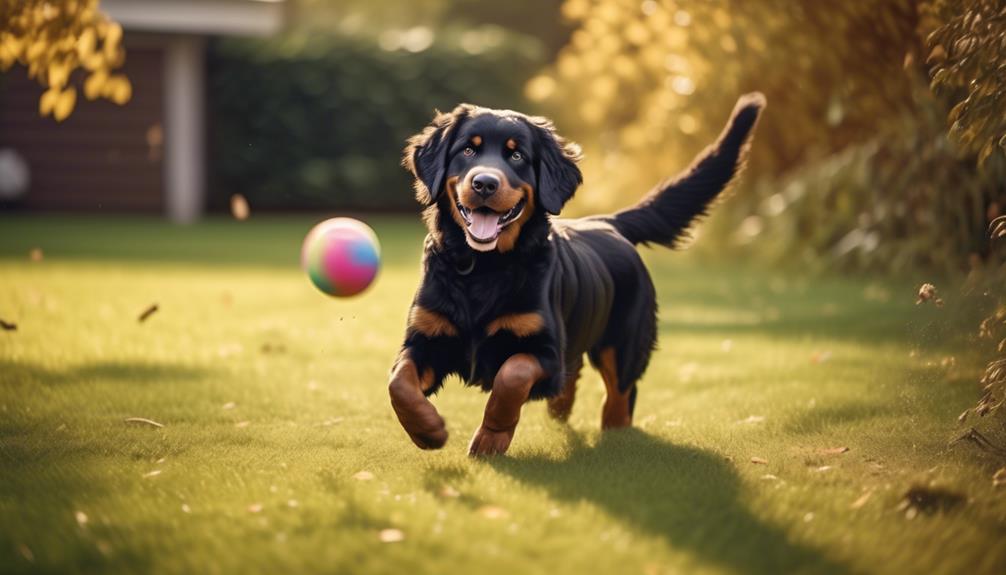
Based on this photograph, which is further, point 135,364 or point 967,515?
point 135,364

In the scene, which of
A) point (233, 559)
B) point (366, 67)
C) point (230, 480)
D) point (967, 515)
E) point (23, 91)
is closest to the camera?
point (233, 559)

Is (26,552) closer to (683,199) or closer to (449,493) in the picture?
(449,493)

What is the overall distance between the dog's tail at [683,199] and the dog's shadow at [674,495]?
1.17 m

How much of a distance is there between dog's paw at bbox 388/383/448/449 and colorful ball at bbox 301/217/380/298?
47.0 inches

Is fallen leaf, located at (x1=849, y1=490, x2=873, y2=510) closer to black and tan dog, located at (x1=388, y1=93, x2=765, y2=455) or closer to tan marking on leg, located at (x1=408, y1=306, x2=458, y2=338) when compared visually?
black and tan dog, located at (x1=388, y1=93, x2=765, y2=455)

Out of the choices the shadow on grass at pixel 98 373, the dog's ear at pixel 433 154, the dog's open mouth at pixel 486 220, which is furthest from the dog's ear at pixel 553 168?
the shadow on grass at pixel 98 373

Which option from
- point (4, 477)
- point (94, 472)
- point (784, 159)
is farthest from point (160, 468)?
point (784, 159)

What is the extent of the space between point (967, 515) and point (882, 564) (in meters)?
0.53

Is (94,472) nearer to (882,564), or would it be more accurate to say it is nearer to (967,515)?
(882,564)

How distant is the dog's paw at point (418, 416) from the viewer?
345cm

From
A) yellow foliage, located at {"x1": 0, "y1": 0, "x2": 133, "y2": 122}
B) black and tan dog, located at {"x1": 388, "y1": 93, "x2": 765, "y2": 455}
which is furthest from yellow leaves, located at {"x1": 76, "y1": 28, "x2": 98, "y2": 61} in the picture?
black and tan dog, located at {"x1": 388, "y1": 93, "x2": 765, "y2": 455}

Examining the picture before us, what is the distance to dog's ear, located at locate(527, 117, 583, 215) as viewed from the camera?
3.86 m

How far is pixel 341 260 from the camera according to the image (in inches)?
179

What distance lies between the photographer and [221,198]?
57.6 feet
